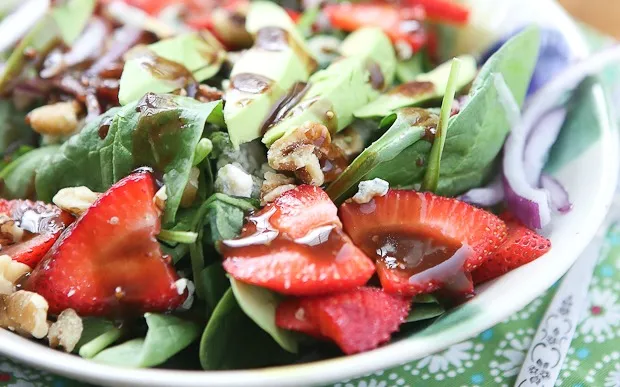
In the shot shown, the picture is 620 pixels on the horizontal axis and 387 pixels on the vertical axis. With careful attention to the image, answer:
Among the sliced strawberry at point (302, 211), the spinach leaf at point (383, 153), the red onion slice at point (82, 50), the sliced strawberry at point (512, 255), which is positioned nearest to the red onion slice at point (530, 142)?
the sliced strawberry at point (512, 255)

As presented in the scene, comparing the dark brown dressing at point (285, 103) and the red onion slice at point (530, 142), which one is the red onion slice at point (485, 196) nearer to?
the red onion slice at point (530, 142)

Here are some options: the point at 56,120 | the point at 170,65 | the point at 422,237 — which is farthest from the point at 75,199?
the point at 422,237

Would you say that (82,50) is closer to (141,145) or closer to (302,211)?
(141,145)

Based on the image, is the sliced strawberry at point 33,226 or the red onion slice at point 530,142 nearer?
the sliced strawberry at point 33,226

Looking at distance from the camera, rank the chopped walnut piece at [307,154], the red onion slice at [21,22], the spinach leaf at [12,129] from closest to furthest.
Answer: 1. the chopped walnut piece at [307,154]
2. the spinach leaf at [12,129]
3. the red onion slice at [21,22]

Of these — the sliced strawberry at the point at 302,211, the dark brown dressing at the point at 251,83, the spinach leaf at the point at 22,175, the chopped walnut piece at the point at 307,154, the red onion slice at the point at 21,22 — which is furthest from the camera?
the red onion slice at the point at 21,22

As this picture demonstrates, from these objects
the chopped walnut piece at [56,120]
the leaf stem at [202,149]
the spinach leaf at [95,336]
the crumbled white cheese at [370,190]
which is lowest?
the spinach leaf at [95,336]

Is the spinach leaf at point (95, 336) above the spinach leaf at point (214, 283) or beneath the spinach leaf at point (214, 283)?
beneath

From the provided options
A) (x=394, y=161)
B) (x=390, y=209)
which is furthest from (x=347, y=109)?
(x=390, y=209)
